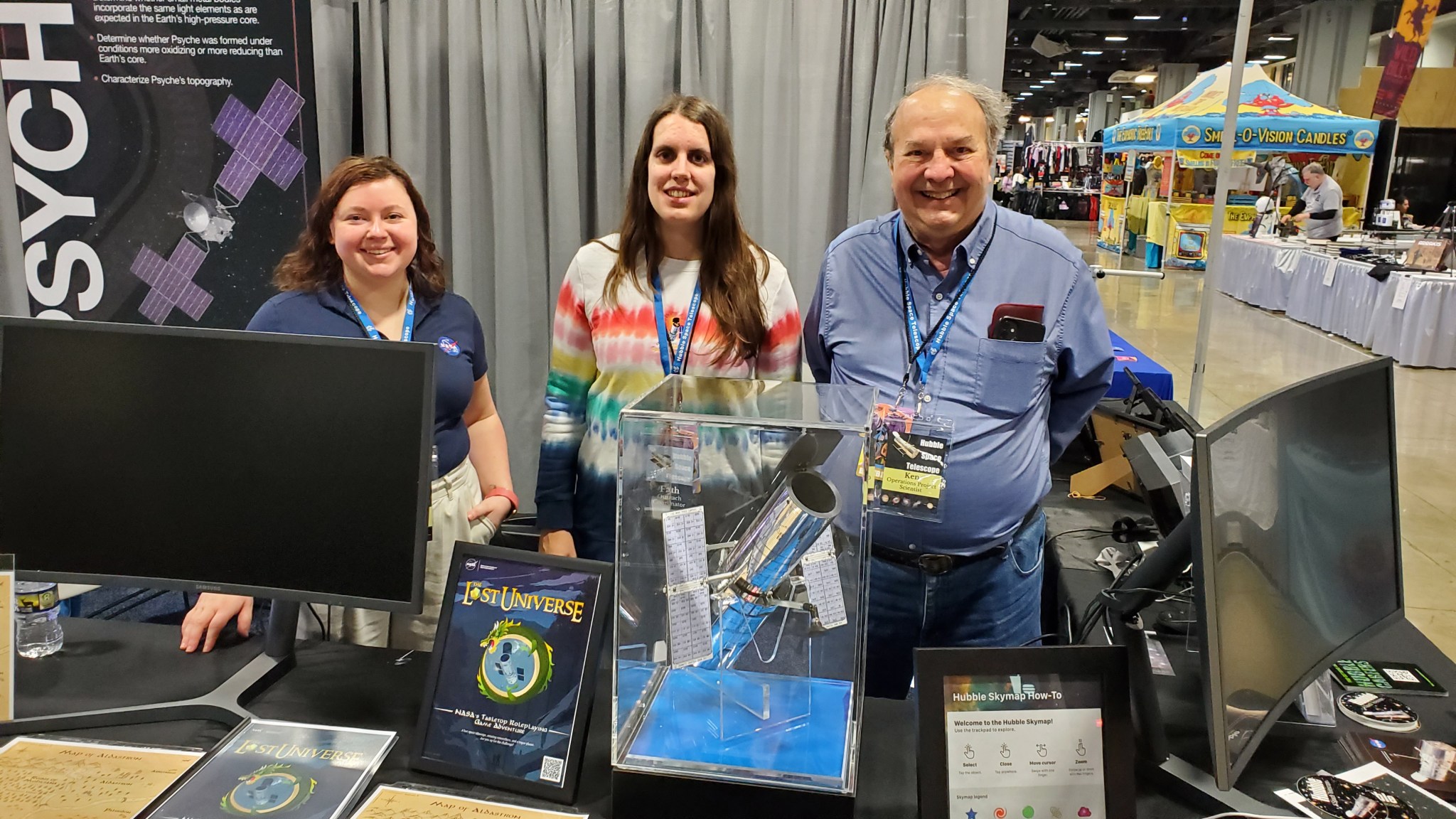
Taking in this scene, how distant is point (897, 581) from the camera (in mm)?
1584

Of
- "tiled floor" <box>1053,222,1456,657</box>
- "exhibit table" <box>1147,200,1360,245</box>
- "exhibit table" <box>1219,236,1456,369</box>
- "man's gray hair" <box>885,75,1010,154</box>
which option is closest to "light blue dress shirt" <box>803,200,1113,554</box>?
"man's gray hair" <box>885,75,1010,154</box>

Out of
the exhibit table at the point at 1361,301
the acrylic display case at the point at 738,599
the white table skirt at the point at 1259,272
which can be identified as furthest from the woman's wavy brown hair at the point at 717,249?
the white table skirt at the point at 1259,272

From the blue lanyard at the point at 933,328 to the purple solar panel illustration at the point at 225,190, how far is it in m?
2.12

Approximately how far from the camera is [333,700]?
47.2 inches

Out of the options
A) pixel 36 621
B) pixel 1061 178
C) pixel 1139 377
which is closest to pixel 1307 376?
pixel 1139 377

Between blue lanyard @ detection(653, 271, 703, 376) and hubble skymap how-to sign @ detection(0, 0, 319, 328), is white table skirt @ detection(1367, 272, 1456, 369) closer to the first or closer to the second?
blue lanyard @ detection(653, 271, 703, 376)

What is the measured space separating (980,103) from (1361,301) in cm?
674

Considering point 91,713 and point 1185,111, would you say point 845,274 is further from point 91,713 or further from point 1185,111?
point 1185,111

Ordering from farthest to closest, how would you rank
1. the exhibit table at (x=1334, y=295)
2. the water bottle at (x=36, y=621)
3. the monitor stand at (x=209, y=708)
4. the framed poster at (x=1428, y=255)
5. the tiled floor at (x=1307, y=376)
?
the exhibit table at (x=1334, y=295)
the framed poster at (x=1428, y=255)
the tiled floor at (x=1307, y=376)
the water bottle at (x=36, y=621)
the monitor stand at (x=209, y=708)

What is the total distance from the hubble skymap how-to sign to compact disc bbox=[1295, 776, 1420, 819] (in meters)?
2.90

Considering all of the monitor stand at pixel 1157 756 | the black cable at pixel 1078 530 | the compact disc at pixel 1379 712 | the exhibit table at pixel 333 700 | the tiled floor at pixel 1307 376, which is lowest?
the tiled floor at pixel 1307 376

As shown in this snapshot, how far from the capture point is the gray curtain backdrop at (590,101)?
9.33 feet

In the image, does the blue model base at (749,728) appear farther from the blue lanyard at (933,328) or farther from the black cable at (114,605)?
the black cable at (114,605)

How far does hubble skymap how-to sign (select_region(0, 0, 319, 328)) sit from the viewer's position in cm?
272
